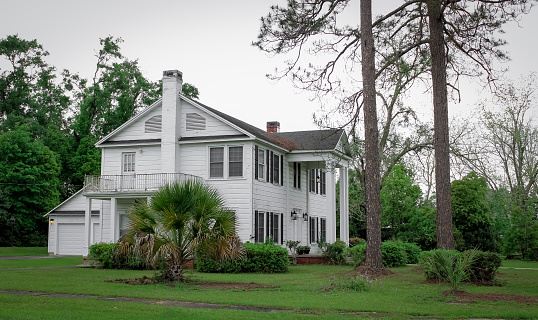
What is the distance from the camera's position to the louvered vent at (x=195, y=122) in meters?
26.2

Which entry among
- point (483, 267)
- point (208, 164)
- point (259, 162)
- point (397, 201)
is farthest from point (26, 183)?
point (483, 267)

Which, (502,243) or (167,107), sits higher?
(167,107)

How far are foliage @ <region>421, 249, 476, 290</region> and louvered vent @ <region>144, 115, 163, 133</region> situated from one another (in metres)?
15.2

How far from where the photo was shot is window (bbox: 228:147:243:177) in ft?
83.5

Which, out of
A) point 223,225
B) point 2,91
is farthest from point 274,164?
point 2,91

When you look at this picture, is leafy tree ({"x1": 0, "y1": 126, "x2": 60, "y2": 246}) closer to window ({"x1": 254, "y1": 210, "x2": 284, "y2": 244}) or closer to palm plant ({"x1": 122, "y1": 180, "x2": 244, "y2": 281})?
window ({"x1": 254, "y1": 210, "x2": 284, "y2": 244})

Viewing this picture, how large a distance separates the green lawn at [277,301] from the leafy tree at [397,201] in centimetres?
1965

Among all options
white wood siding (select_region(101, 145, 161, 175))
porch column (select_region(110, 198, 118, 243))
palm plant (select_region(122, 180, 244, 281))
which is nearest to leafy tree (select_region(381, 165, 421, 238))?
white wood siding (select_region(101, 145, 161, 175))

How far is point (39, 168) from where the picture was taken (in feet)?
140

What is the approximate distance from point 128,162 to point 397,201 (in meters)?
18.0

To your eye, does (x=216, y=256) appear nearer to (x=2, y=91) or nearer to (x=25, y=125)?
(x=25, y=125)

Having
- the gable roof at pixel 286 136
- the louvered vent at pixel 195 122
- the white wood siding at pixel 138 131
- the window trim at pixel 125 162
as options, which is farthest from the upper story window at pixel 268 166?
the window trim at pixel 125 162

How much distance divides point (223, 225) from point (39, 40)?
1797 inches

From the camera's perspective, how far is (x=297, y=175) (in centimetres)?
3062
